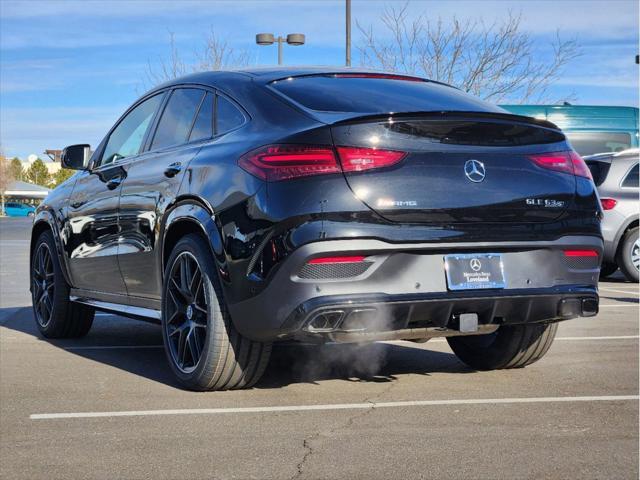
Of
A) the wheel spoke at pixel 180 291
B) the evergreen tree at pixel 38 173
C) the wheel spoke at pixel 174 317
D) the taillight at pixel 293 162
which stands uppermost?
the taillight at pixel 293 162

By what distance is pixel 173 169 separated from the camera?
624cm

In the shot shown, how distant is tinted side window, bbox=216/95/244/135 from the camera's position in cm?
598

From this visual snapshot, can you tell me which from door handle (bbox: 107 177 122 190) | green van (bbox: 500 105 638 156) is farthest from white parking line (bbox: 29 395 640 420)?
green van (bbox: 500 105 638 156)

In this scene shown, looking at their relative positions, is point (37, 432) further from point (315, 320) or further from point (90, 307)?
point (90, 307)

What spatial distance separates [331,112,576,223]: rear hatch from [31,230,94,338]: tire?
3.65m

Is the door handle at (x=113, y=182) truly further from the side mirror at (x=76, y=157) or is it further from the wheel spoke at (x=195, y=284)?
the wheel spoke at (x=195, y=284)

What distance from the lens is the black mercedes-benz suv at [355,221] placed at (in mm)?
5195

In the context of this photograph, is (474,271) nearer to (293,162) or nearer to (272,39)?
(293,162)

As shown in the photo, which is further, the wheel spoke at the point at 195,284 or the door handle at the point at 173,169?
the door handle at the point at 173,169

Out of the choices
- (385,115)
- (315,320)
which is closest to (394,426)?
(315,320)

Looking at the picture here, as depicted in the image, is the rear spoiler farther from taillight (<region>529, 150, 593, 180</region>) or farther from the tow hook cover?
the tow hook cover

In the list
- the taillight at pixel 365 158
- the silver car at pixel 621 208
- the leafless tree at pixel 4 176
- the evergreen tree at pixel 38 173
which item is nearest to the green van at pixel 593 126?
the silver car at pixel 621 208

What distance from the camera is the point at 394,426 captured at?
199 inches

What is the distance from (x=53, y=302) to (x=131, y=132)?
5.24ft
